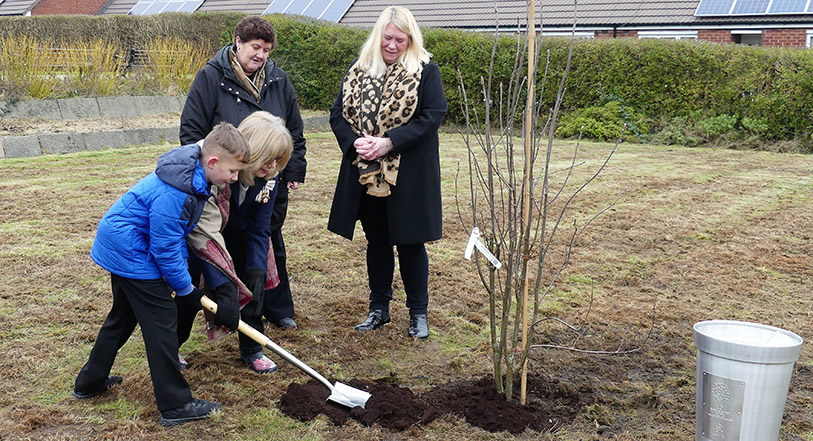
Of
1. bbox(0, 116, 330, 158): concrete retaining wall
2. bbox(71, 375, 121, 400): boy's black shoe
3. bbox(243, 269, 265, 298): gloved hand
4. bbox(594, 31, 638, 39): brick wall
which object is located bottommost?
bbox(0, 116, 330, 158): concrete retaining wall

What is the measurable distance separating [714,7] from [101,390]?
17770 millimetres

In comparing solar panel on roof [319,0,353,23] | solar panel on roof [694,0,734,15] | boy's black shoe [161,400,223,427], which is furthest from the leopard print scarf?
solar panel on roof [319,0,353,23]

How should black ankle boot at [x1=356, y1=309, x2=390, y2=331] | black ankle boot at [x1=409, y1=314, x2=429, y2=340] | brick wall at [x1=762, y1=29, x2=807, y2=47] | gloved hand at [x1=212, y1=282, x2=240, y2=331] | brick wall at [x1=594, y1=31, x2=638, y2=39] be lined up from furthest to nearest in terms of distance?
brick wall at [x1=594, y1=31, x2=638, y2=39]
brick wall at [x1=762, y1=29, x2=807, y2=47]
black ankle boot at [x1=356, y1=309, x2=390, y2=331]
black ankle boot at [x1=409, y1=314, x2=429, y2=340]
gloved hand at [x1=212, y1=282, x2=240, y2=331]

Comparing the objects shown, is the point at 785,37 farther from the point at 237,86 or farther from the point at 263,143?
the point at 263,143

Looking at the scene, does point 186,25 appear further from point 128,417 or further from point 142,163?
point 128,417

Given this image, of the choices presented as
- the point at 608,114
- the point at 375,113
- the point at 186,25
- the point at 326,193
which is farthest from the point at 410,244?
the point at 186,25

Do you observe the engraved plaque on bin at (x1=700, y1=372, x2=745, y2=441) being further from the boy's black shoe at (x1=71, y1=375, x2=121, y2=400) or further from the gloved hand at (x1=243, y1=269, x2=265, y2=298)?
the boy's black shoe at (x1=71, y1=375, x2=121, y2=400)

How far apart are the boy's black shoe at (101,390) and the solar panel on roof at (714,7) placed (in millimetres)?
17422

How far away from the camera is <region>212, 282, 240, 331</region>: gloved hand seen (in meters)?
3.19

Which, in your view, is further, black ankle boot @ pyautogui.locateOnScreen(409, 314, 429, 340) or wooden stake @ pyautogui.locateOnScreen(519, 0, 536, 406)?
black ankle boot @ pyautogui.locateOnScreen(409, 314, 429, 340)

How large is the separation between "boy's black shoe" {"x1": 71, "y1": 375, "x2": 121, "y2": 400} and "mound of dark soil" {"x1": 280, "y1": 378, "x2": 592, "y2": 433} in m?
0.82

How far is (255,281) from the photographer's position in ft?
11.7

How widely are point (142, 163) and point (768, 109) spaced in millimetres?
10712

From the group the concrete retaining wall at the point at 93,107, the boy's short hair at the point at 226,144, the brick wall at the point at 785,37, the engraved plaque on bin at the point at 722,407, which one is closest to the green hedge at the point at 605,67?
the concrete retaining wall at the point at 93,107
